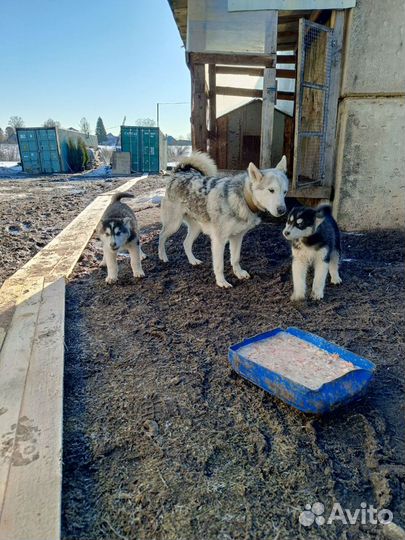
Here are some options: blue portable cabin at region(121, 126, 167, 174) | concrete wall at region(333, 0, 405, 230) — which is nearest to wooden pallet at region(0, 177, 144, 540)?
concrete wall at region(333, 0, 405, 230)

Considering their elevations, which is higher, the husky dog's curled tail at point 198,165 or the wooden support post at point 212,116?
the wooden support post at point 212,116

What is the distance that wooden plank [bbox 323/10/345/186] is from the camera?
5547 mm

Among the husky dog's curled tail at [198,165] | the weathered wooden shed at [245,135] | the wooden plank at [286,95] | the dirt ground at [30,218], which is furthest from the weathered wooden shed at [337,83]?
the dirt ground at [30,218]

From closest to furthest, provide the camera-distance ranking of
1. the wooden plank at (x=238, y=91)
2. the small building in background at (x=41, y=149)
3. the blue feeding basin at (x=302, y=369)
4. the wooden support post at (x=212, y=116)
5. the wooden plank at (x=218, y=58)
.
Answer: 1. the blue feeding basin at (x=302, y=369)
2. the wooden plank at (x=218, y=58)
3. the wooden support post at (x=212, y=116)
4. the wooden plank at (x=238, y=91)
5. the small building in background at (x=41, y=149)

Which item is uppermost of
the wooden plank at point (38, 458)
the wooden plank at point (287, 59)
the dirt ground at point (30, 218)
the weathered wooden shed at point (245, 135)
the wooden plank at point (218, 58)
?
the wooden plank at point (287, 59)

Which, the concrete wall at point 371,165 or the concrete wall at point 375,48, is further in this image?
the concrete wall at point 371,165

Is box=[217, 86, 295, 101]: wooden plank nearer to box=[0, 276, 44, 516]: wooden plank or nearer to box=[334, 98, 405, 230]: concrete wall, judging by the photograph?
box=[334, 98, 405, 230]: concrete wall

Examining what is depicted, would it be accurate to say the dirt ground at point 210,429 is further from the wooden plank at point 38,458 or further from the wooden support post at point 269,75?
the wooden support post at point 269,75

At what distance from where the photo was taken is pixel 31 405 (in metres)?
2.07

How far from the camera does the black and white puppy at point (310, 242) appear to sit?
3.38m

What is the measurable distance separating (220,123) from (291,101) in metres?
1.75

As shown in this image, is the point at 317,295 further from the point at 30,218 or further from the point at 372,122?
the point at 30,218

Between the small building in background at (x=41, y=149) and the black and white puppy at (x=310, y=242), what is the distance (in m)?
22.1

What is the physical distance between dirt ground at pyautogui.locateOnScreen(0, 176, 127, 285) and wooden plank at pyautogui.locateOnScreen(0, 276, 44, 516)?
123 centimetres
